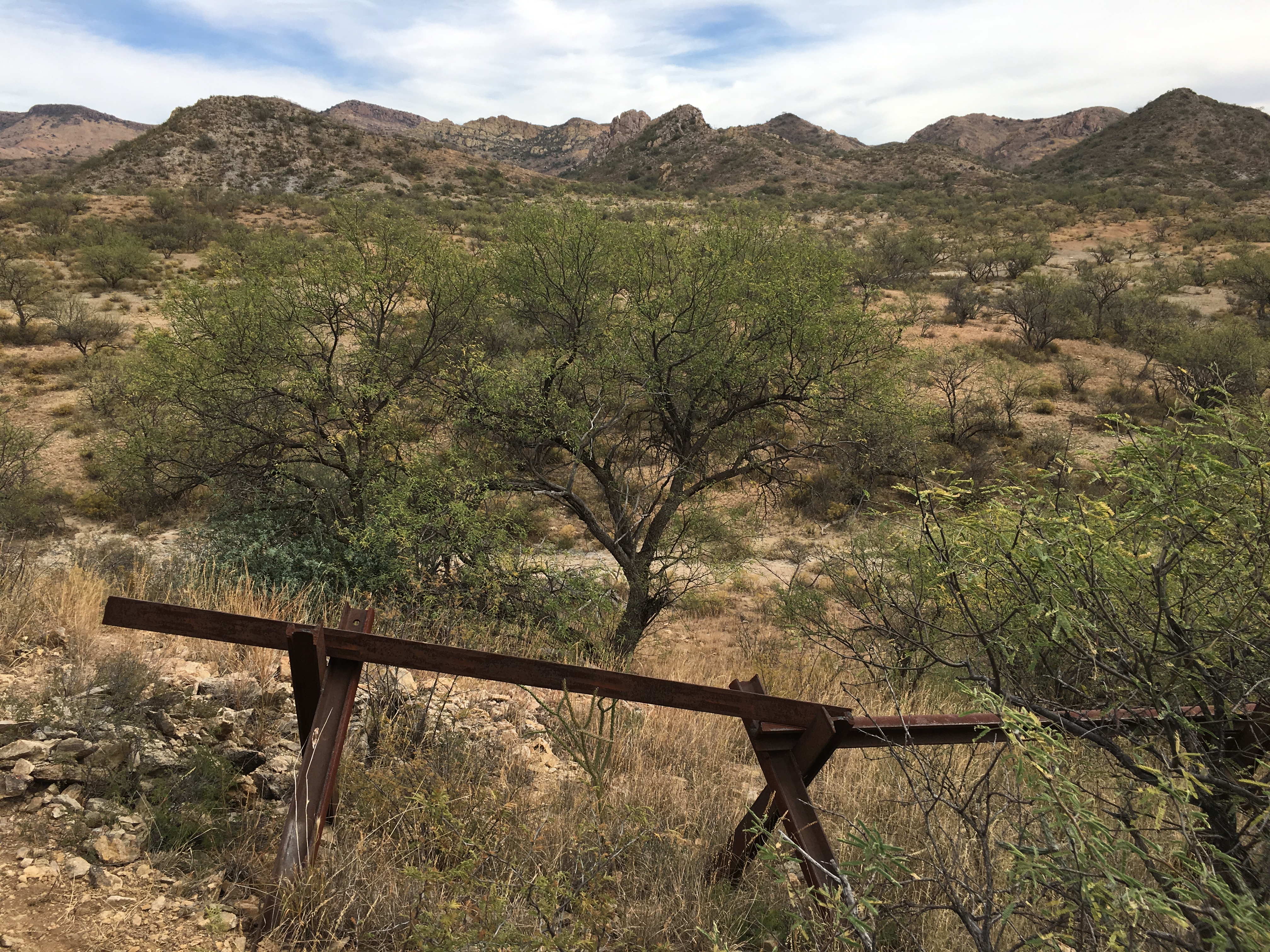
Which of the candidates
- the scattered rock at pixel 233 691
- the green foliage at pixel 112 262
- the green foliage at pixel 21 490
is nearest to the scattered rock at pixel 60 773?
the scattered rock at pixel 233 691

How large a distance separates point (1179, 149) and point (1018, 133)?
7477 cm

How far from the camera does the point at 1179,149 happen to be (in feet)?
199

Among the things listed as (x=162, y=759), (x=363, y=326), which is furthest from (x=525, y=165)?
(x=162, y=759)

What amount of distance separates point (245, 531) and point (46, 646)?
5749 millimetres

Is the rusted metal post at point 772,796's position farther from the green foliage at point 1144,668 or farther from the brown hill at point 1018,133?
the brown hill at point 1018,133

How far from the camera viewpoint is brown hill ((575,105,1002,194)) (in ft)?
206

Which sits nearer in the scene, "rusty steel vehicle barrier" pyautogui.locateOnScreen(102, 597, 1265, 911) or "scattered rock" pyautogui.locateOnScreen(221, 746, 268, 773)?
"rusty steel vehicle barrier" pyautogui.locateOnScreen(102, 597, 1265, 911)

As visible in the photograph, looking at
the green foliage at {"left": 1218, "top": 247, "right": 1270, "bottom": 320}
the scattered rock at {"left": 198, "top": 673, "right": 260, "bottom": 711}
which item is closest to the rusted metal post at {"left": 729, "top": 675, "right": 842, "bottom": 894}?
the scattered rock at {"left": 198, "top": 673, "right": 260, "bottom": 711}

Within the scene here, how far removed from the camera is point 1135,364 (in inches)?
875

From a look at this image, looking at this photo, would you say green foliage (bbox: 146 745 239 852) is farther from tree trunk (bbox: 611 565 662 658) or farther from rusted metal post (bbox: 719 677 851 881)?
tree trunk (bbox: 611 565 662 658)

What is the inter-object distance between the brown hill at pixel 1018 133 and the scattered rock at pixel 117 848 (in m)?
135

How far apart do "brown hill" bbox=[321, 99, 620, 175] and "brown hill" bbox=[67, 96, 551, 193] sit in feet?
229

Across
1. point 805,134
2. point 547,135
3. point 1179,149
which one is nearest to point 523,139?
point 547,135

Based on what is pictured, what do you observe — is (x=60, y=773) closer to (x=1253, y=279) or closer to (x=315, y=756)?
(x=315, y=756)
